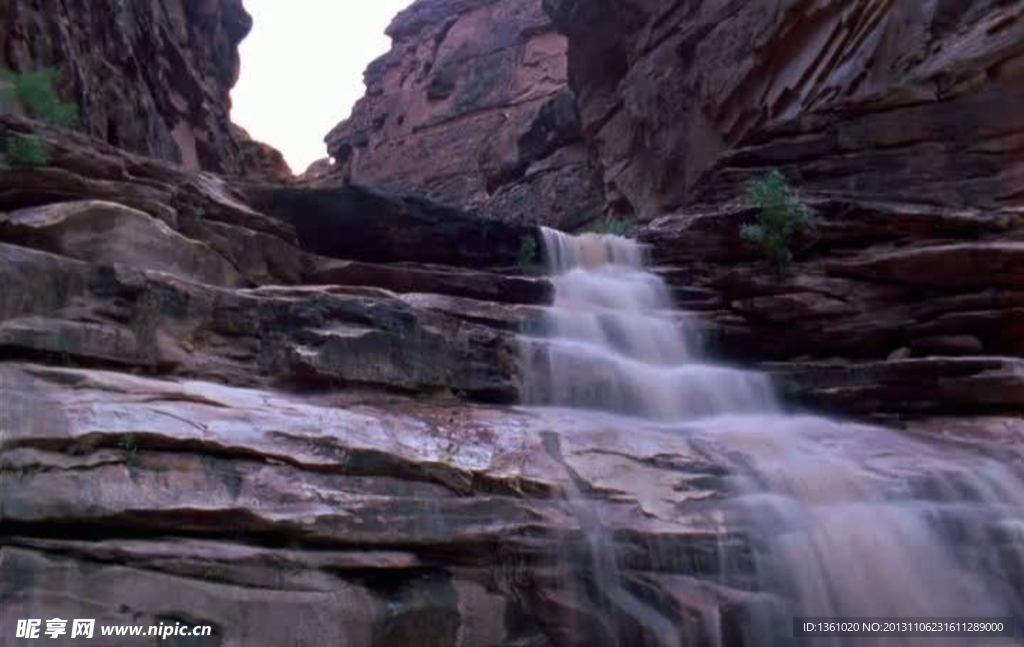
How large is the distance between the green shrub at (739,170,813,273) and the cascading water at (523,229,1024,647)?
1.78 m

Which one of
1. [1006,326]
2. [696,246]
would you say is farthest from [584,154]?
[1006,326]

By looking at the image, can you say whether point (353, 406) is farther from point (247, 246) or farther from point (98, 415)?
point (247, 246)

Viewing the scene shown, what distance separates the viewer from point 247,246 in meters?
8.27

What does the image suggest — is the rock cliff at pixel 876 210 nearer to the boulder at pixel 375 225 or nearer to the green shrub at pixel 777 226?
the green shrub at pixel 777 226

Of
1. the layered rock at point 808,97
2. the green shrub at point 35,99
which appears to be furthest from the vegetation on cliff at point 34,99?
the layered rock at point 808,97

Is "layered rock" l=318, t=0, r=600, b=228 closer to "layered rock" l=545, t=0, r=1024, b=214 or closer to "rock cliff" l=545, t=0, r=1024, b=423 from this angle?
"layered rock" l=545, t=0, r=1024, b=214

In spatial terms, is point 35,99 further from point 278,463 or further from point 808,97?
point 808,97

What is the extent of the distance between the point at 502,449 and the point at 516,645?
5.03 feet

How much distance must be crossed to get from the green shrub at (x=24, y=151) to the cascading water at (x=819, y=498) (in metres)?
4.54

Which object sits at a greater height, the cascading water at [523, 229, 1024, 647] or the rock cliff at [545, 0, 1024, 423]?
the rock cliff at [545, 0, 1024, 423]

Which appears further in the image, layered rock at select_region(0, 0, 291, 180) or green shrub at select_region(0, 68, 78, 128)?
layered rock at select_region(0, 0, 291, 180)

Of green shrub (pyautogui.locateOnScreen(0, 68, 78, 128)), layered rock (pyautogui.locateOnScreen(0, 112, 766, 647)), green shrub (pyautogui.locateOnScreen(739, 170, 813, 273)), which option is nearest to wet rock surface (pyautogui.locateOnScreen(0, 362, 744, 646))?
layered rock (pyautogui.locateOnScreen(0, 112, 766, 647))

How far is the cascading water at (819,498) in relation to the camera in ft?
19.5

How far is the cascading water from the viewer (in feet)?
19.5
